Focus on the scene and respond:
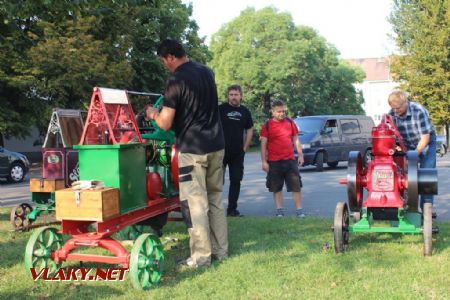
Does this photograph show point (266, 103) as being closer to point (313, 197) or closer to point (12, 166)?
point (12, 166)

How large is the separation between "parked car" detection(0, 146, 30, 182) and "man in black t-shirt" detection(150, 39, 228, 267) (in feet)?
43.8

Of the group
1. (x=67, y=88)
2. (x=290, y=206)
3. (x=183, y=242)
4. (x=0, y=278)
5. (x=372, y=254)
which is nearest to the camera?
(x=0, y=278)

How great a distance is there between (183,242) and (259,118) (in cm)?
4133

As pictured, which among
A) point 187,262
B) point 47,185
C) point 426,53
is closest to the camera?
point 187,262

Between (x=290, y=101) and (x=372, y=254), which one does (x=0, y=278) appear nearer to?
(x=372, y=254)

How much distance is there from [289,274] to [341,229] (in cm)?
96

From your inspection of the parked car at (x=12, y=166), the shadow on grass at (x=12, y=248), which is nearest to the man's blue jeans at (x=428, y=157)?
the shadow on grass at (x=12, y=248)

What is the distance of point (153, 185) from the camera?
6023 millimetres

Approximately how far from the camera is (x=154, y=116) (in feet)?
17.5

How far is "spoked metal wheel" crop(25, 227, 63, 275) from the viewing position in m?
4.93

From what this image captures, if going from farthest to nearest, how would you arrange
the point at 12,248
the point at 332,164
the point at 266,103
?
the point at 266,103
the point at 332,164
the point at 12,248

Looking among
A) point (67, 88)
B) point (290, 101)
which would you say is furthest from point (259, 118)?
point (67, 88)

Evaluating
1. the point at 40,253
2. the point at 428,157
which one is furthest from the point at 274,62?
the point at 40,253

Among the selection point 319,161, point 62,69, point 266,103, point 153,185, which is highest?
point 62,69
